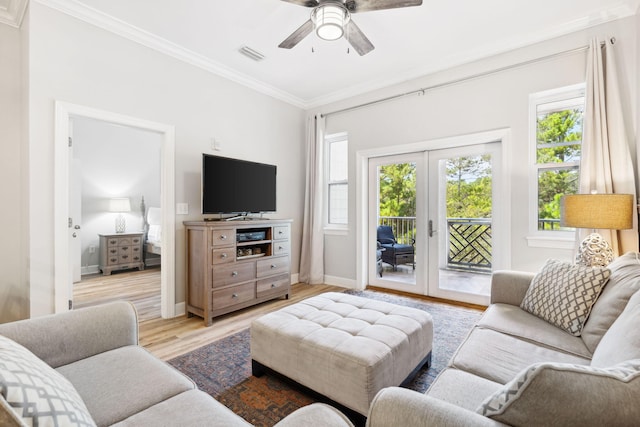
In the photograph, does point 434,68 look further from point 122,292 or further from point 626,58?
point 122,292

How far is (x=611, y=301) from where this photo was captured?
143 centimetres

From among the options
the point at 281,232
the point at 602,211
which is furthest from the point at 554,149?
the point at 281,232

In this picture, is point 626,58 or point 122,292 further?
point 122,292

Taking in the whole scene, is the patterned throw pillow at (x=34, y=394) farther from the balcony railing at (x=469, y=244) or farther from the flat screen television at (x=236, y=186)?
the balcony railing at (x=469, y=244)

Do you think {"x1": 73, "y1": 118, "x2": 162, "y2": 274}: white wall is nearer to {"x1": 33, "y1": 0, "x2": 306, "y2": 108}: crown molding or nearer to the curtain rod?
{"x1": 33, "y1": 0, "x2": 306, "y2": 108}: crown molding

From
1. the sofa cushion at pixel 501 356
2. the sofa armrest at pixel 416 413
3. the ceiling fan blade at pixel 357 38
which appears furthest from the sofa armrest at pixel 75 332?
the ceiling fan blade at pixel 357 38

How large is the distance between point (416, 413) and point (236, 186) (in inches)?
120

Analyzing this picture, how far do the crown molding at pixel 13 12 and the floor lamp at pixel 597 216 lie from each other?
180 inches

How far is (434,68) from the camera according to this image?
3523 mm

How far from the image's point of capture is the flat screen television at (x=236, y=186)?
315cm

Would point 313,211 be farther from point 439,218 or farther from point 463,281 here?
point 463,281

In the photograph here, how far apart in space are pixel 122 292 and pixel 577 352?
4.81 metres

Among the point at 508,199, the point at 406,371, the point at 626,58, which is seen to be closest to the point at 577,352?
the point at 406,371

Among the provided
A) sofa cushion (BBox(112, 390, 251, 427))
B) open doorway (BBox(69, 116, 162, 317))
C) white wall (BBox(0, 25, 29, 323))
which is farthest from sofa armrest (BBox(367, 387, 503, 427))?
open doorway (BBox(69, 116, 162, 317))
